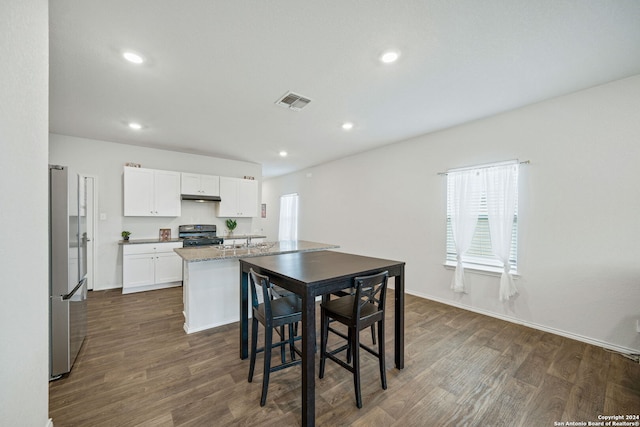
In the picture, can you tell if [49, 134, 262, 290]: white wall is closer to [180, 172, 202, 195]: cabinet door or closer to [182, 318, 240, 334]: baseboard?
[180, 172, 202, 195]: cabinet door

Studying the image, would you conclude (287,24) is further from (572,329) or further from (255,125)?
(572,329)

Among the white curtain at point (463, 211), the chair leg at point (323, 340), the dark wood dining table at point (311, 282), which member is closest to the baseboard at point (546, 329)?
the white curtain at point (463, 211)

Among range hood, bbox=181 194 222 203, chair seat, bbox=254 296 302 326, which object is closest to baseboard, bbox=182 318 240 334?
chair seat, bbox=254 296 302 326

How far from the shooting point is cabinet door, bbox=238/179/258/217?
18.7 feet

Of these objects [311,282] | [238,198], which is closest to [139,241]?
[238,198]

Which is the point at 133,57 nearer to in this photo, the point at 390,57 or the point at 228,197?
the point at 390,57

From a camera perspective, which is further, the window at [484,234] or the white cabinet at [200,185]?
the white cabinet at [200,185]

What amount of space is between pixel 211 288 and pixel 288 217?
4525mm

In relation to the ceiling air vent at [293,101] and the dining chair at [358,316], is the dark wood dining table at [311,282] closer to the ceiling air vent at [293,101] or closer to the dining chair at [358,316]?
the dining chair at [358,316]

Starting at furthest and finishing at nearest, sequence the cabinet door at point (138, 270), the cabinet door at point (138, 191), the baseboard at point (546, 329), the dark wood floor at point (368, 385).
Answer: the cabinet door at point (138, 191) < the cabinet door at point (138, 270) < the baseboard at point (546, 329) < the dark wood floor at point (368, 385)

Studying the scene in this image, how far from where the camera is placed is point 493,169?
3293mm

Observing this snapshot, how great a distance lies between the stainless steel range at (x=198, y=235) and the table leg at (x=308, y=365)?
3.85 m

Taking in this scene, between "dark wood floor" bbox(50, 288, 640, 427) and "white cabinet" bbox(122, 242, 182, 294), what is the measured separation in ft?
5.10

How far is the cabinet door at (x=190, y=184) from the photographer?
195 inches
